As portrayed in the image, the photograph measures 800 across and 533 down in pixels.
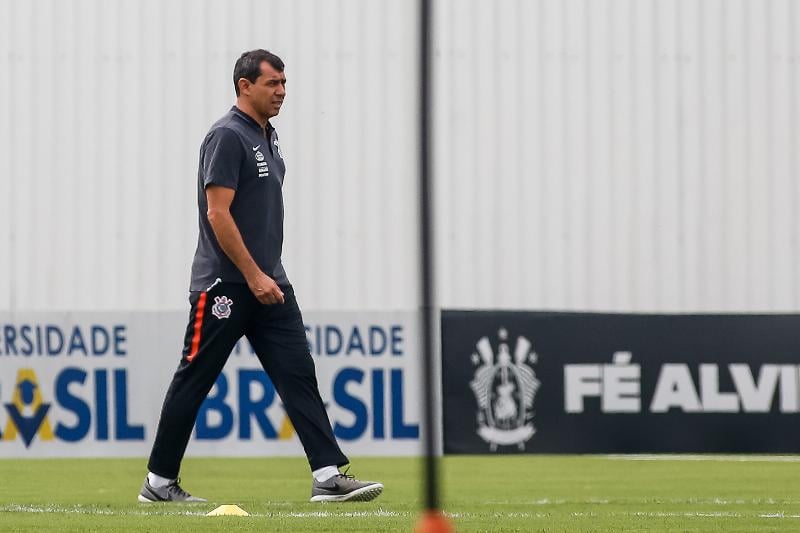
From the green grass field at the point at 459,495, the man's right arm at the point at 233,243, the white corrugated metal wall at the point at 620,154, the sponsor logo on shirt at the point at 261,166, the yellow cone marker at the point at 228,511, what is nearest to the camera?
the green grass field at the point at 459,495

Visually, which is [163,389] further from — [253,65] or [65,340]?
[253,65]

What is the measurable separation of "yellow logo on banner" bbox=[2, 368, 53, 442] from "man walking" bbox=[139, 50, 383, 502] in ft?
10.9

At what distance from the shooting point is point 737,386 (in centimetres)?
975

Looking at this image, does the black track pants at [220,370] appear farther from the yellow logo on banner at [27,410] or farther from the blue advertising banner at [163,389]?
the yellow logo on banner at [27,410]

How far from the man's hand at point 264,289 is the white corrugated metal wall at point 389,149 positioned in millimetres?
3578

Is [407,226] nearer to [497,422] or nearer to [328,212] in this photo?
[328,212]

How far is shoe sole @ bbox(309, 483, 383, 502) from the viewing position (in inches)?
255

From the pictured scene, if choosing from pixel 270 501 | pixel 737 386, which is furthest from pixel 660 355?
pixel 270 501

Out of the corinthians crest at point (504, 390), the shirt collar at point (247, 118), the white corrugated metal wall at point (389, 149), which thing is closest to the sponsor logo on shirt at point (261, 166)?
the shirt collar at point (247, 118)

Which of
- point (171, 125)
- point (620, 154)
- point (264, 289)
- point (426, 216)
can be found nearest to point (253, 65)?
point (264, 289)

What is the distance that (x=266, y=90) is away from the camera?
6.63 meters

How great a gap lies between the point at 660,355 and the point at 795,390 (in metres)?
0.71

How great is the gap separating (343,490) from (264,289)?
736 mm

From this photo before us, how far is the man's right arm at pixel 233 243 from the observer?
253 inches
